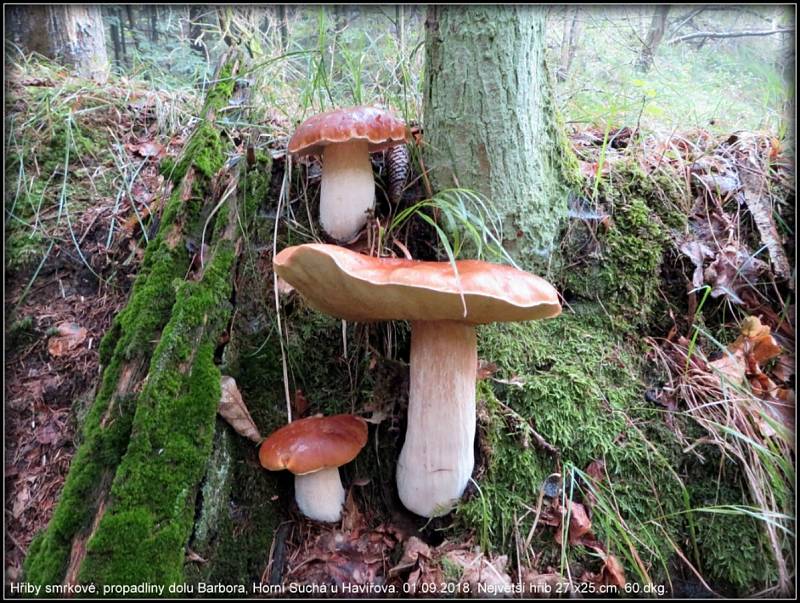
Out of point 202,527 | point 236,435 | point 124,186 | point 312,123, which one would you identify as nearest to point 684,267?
point 312,123

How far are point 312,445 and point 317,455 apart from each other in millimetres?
47

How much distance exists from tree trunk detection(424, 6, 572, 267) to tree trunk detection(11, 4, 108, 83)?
15.7 ft

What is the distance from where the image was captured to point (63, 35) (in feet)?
17.4

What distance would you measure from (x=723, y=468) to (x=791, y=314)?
1052mm

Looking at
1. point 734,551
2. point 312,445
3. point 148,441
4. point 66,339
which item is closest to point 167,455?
point 148,441

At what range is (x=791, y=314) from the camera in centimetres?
247

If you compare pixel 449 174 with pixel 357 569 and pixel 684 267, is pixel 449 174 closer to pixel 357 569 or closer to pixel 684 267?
pixel 684 267

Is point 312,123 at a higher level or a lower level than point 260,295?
higher

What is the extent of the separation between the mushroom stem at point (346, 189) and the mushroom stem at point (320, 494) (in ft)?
3.95

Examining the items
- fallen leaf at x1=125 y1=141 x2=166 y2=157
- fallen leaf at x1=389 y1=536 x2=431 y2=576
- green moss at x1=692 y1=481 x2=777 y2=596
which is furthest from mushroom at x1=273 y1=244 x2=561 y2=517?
fallen leaf at x1=125 y1=141 x2=166 y2=157

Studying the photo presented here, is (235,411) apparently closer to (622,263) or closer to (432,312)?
(432,312)

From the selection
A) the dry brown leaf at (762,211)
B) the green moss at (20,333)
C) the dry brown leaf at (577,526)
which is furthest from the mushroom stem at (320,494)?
the dry brown leaf at (762,211)

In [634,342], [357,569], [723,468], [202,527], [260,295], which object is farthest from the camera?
[634,342]

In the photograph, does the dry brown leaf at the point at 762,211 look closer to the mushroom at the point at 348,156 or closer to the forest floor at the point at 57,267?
the mushroom at the point at 348,156
